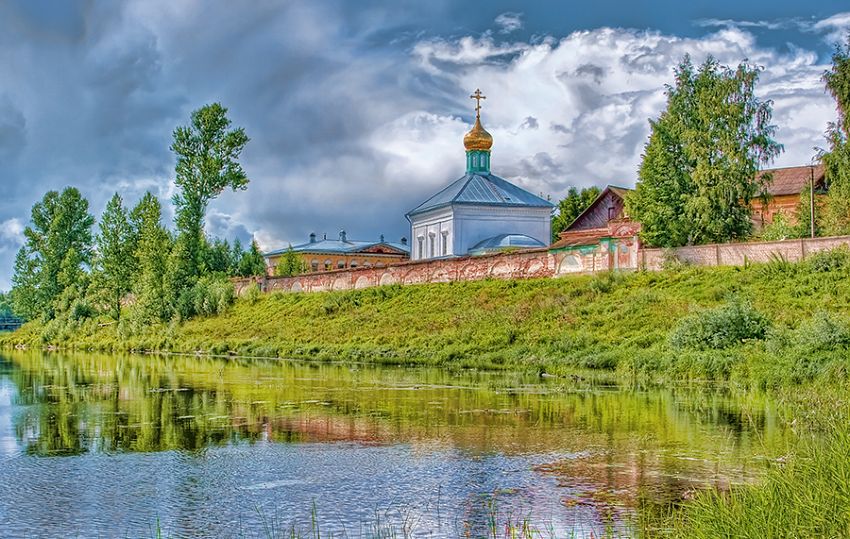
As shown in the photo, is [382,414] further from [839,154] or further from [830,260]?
[839,154]

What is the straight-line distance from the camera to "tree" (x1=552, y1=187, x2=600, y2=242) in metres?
68.0

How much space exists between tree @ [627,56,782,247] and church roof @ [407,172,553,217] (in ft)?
66.9

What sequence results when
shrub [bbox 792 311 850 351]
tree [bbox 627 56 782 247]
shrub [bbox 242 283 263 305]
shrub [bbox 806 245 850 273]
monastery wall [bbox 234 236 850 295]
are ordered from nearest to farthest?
shrub [bbox 792 311 850 351], shrub [bbox 806 245 850 273], monastery wall [bbox 234 236 850 295], tree [bbox 627 56 782 247], shrub [bbox 242 283 263 305]

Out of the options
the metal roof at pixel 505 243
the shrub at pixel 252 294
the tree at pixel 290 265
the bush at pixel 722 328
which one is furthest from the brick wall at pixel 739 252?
the tree at pixel 290 265

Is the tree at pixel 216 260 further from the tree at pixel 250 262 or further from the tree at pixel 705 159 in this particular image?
the tree at pixel 705 159

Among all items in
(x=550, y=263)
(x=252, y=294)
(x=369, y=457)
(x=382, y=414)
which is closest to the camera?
(x=369, y=457)

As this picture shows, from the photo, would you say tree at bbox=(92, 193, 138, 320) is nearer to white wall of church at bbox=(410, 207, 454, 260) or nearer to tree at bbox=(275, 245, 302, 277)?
white wall of church at bbox=(410, 207, 454, 260)

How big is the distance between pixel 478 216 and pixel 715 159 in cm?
2206

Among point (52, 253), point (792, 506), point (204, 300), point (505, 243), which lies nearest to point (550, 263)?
point (505, 243)

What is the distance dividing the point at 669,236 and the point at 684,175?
2.40 metres

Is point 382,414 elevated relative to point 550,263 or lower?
lower

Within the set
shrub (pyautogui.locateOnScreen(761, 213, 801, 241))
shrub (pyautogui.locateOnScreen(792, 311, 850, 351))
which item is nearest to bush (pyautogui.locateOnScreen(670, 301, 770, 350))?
shrub (pyautogui.locateOnScreen(792, 311, 850, 351))

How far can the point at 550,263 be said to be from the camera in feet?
117

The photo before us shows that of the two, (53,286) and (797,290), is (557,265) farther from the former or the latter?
(53,286)
